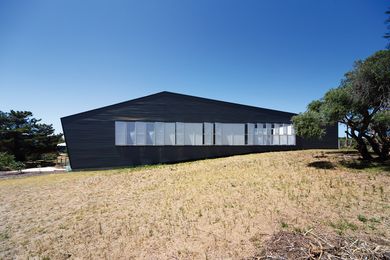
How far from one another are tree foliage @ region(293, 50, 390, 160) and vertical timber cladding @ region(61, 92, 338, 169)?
277 inches

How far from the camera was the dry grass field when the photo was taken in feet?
12.3

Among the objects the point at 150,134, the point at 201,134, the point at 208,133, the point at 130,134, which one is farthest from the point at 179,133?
A: the point at 130,134

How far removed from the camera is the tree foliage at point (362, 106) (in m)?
8.71

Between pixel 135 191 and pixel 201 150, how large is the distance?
9.30 m

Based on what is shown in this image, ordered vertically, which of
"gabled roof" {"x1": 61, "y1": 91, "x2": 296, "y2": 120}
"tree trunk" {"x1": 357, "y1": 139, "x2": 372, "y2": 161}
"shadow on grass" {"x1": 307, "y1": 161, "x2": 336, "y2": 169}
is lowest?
"shadow on grass" {"x1": 307, "y1": 161, "x2": 336, "y2": 169}

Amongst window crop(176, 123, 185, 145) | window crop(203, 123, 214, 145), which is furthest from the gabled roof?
window crop(176, 123, 185, 145)

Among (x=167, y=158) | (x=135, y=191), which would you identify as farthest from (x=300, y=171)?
(x=167, y=158)

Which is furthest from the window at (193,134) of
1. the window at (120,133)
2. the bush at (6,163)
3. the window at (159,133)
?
the bush at (6,163)

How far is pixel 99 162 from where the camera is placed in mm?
15078

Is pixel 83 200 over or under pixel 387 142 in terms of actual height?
under

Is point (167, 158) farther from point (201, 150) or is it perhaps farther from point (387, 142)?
A: point (387, 142)

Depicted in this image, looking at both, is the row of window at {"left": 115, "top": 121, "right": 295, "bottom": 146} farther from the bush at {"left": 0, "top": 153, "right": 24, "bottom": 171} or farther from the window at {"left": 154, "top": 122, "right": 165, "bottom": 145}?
the bush at {"left": 0, "top": 153, "right": 24, "bottom": 171}

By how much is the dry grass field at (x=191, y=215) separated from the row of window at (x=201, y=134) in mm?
7488

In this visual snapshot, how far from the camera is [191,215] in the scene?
16.6ft
